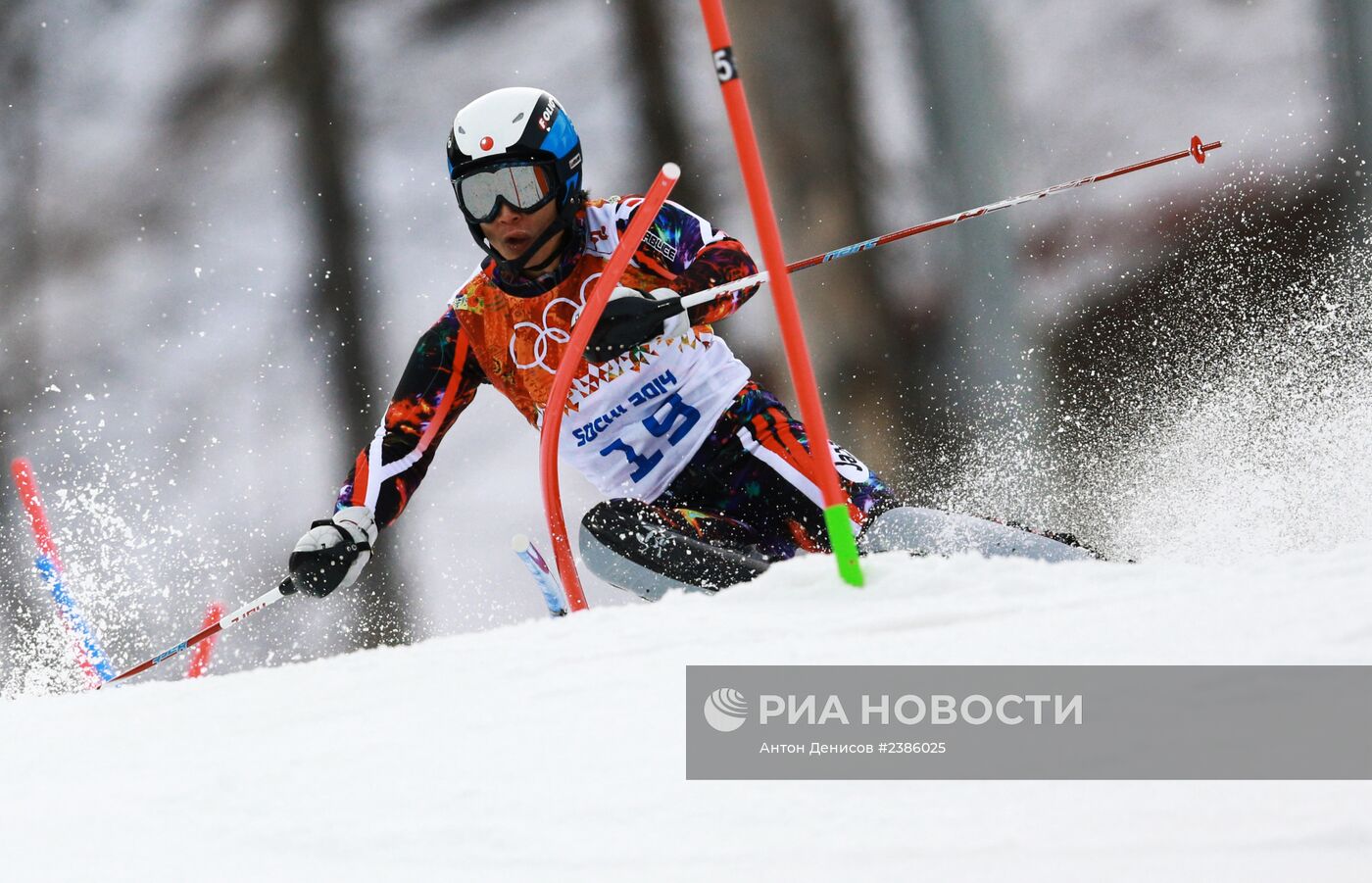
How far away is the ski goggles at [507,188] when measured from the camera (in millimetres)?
2971

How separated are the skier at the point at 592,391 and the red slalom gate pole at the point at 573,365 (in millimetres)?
108

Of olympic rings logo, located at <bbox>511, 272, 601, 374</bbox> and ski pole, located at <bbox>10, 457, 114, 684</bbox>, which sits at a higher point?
olympic rings logo, located at <bbox>511, 272, 601, 374</bbox>

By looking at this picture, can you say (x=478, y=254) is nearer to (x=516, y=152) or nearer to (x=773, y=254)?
(x=516, y=152)

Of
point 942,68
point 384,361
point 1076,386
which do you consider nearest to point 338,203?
point 384,361

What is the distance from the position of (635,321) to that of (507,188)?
694mm

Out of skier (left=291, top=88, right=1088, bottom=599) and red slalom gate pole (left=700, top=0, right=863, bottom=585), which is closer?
red slalom gate pole (left=700, top=0, right=863, bottom=585)

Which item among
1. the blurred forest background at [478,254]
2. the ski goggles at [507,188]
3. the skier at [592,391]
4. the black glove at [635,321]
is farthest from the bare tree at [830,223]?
the black glove at [635,321]

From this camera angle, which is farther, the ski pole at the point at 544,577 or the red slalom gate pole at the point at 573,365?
the ski pole at the point at 544,577

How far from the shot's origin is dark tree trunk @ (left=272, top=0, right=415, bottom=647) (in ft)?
28.3

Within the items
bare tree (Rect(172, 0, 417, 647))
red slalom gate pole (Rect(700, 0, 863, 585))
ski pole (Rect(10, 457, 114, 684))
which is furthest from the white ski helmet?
bare tree (Rect(172, 0, 417, 647))

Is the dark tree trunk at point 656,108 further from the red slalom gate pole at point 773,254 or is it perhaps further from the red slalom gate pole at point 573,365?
the red slalom gate pole at point 773,254

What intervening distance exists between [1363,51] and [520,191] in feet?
21.7

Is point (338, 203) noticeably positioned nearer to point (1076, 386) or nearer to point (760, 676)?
point (1076, 386)

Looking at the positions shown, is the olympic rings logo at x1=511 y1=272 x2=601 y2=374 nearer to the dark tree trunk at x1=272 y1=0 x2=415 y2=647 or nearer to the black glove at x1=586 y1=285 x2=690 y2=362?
the black glove at x1=586 y1=285 x2=690 y2=362
